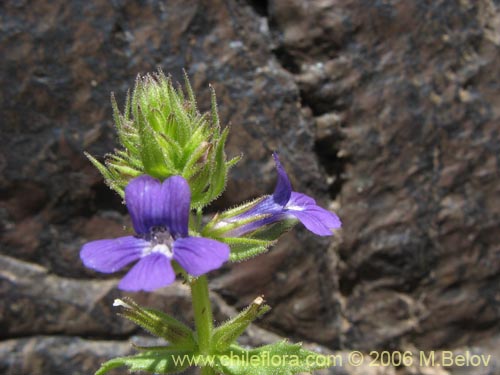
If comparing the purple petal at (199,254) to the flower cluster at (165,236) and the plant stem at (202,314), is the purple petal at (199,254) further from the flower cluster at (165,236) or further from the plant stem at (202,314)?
the plant stem at (202,314)

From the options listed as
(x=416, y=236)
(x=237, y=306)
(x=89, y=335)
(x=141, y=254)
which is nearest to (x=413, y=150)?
(x=416, y=236)

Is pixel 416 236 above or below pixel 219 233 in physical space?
below

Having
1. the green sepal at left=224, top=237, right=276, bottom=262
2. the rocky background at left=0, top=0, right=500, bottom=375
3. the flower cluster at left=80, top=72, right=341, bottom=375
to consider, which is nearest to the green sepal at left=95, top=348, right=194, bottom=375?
the flower cluster at left=80, top=72, right=341, bottom=375

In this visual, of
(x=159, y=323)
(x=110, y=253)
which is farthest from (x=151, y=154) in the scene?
(x=159, y=323)

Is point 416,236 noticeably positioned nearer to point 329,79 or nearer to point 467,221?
point 467,221

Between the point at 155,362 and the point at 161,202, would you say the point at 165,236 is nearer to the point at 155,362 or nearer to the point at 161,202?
the point at 161,202

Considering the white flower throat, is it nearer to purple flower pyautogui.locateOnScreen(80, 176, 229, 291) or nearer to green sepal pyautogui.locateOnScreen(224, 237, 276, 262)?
purple flower pyautogui.locateOnScreen(80, 176, 229, 291)
